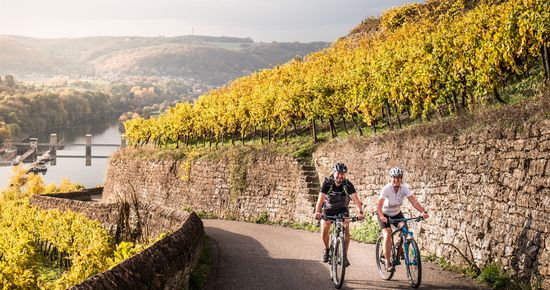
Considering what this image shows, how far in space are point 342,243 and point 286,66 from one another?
135 ft

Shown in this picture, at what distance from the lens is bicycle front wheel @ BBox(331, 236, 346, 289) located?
37.4ft

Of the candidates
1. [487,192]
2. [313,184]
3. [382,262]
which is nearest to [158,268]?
[382,262]

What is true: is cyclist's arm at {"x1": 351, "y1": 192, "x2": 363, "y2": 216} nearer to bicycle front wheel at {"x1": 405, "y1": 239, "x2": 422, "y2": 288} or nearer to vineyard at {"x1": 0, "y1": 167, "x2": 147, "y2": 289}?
bicycle front wheel at {"x1": 405, "y1": 239, "x2": 422, "y2": 288}

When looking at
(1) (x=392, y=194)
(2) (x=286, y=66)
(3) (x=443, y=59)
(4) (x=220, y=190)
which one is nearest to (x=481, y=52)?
(3) (x=443, y=59)

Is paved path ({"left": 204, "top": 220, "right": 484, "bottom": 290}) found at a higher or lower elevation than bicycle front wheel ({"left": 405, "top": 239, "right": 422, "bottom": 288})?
lower

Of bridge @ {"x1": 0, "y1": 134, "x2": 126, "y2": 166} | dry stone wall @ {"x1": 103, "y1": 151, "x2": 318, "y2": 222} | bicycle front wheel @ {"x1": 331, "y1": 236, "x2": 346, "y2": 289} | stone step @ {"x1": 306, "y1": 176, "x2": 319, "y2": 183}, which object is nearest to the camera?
bicycle front wheel @ {"x1": 331, "y1": 236, "x2": 346, "y2": 289}

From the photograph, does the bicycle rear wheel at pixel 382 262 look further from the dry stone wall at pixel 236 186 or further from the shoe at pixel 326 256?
the dry stone wall at pixel 236 186

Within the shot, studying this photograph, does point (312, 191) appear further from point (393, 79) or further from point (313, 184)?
point (393, 79)

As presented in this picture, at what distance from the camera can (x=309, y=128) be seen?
123 ft

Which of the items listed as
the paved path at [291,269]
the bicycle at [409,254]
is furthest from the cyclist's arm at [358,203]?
the paved path at [291,269]

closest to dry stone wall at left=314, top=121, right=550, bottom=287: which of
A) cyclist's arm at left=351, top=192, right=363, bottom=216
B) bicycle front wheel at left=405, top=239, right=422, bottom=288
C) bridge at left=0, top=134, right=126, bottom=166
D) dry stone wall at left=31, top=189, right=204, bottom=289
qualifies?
bicycle front wheel at left=405, top=239, right=422, bottom=288

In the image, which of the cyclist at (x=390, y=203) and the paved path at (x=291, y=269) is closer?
the cyclist at (x=390, y=203)

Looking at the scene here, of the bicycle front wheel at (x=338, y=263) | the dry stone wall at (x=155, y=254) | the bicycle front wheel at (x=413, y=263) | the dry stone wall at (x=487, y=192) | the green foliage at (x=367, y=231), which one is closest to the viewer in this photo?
the dry stone wall at (x=155, y=254)

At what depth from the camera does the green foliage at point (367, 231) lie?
18969 millimetres
